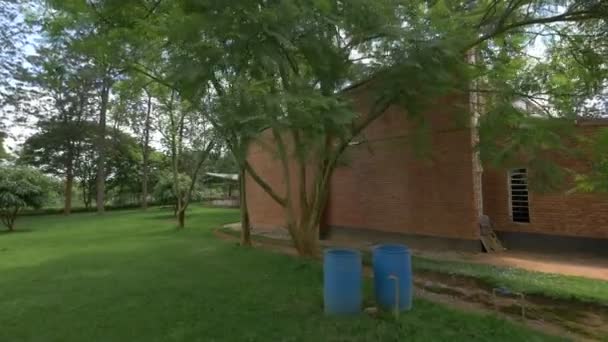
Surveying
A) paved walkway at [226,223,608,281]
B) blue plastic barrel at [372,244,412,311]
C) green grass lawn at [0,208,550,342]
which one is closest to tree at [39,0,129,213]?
green grass lawn at [0,208,550,342]

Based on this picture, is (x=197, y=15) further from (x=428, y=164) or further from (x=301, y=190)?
(x=428, y=164)

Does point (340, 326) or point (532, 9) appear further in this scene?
point (532, 9)

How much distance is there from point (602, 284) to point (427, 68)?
4791 millimetres

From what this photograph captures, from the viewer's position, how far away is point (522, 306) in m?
Result: 5.09

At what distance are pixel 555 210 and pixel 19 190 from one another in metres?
23.0

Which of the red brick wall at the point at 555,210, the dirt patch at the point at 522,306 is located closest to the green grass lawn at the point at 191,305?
the dirt patch at the point at 522,306

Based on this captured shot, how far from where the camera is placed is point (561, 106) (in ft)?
24.7

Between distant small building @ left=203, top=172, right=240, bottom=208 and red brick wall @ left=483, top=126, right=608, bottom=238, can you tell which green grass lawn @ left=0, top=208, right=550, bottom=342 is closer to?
red brick wall @ left=483, top=126, right=608, bottom=238

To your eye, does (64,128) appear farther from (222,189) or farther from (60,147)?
(222,189)

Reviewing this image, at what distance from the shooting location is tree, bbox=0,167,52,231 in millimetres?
19469

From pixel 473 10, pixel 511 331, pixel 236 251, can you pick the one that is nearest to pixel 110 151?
pixel 236 251

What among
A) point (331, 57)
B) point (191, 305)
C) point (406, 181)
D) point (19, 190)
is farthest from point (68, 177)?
point (331, 57)

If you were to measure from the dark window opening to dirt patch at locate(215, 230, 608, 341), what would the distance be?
4.83 m

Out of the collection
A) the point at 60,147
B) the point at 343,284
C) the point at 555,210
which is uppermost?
the point at 60,147
